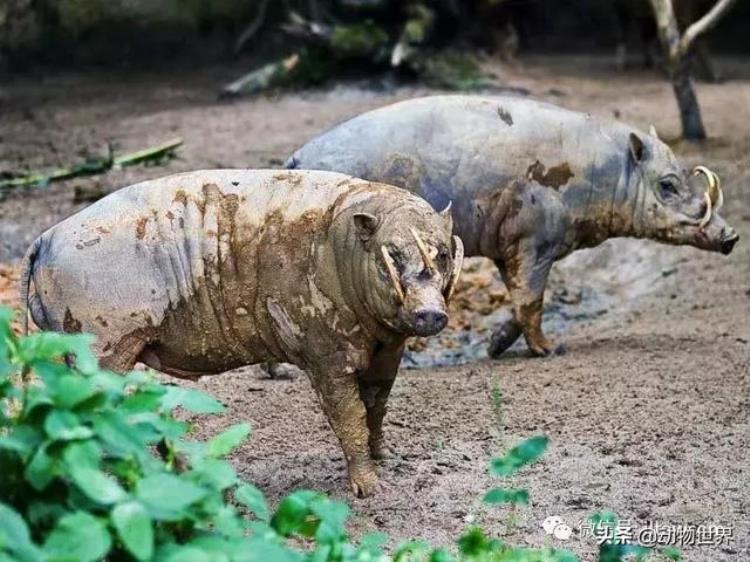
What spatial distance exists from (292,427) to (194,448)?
2.47 m

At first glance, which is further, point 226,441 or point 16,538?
point 226,441

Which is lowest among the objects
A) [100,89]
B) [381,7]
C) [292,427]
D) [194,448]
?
[100,89]

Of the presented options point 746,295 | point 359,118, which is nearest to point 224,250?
point 359,118

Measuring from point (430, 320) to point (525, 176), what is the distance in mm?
2396

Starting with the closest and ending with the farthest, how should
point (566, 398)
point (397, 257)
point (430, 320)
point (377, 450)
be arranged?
point (430, 320) < point (397, 257) < point (377, 450) < point (566, 398)

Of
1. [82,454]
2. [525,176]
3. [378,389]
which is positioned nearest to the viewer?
[82,454]

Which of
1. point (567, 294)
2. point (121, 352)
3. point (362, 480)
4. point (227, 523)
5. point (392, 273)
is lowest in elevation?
point (567, 294)

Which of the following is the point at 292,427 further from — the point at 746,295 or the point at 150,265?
the point at 746,295

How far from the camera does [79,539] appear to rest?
228 centimetres

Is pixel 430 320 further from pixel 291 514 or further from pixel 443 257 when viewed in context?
pixel 291 514

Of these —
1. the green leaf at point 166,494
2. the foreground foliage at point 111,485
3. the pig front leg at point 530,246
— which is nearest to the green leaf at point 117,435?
the foreground foliage at point 111,485

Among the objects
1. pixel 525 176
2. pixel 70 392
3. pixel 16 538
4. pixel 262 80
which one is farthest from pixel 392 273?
pixel 262 80

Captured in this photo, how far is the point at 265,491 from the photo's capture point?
4414mm

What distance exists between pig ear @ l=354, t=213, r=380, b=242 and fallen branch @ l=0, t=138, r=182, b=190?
5.21 meters
